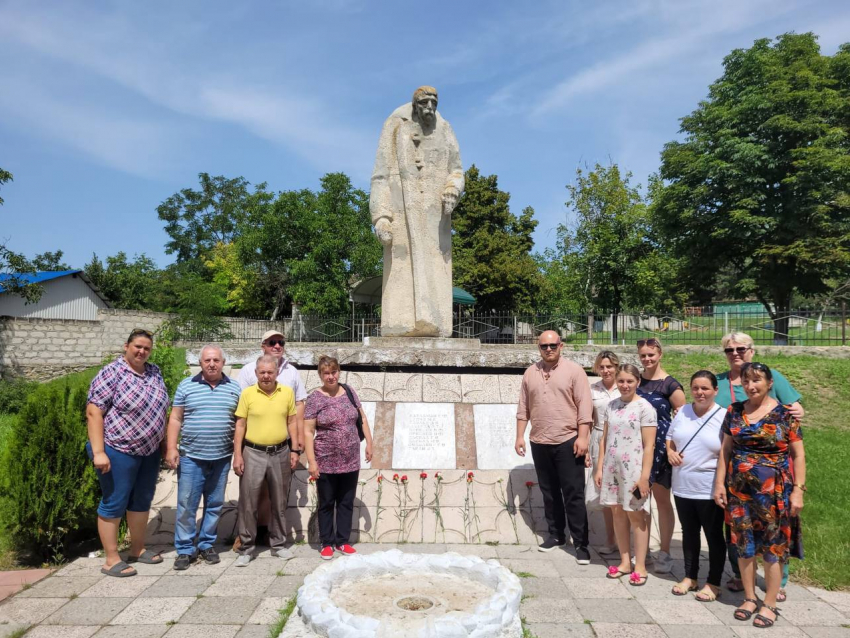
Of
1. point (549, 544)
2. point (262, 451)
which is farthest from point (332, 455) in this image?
point (549, 544)

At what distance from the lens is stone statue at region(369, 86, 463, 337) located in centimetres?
674

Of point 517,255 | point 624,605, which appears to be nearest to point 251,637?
point 624,605

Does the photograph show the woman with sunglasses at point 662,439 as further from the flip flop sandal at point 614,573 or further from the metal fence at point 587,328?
the metal fence at point 587,328

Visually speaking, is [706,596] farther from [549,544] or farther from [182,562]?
[182,562]

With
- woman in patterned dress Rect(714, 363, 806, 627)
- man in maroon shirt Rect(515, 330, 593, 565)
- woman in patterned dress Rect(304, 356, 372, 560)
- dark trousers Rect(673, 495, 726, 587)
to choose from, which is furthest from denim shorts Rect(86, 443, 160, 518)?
woman in patterned dress Rect(714, 363, 806, 627)

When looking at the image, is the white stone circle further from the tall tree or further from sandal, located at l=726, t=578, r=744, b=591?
the tall tree

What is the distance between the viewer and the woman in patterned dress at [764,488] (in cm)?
318

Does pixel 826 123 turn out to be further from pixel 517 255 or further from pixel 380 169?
pixel 380 169

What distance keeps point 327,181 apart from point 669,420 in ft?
77.0

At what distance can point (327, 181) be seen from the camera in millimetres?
25562

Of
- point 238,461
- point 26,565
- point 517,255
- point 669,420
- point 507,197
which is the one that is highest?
point 507,197

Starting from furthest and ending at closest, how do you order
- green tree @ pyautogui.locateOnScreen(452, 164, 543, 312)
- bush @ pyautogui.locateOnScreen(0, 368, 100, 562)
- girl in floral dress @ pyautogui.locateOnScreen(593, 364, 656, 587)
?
green tree @ pyautogui.locateOnScreen(452, 164, 543, 312)
bush @ pyautogui.locateOnScreen(0, 368, 100, 562)
girl in floral dress @ pyautogui.locateOnScreen(593, 364, 656, 587)

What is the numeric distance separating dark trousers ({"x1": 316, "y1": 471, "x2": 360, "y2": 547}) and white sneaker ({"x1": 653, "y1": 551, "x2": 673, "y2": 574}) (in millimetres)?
2157

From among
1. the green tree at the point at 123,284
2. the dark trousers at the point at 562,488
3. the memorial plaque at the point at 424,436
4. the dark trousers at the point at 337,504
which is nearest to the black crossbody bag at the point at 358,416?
the dark trousers at the point at 337,504
